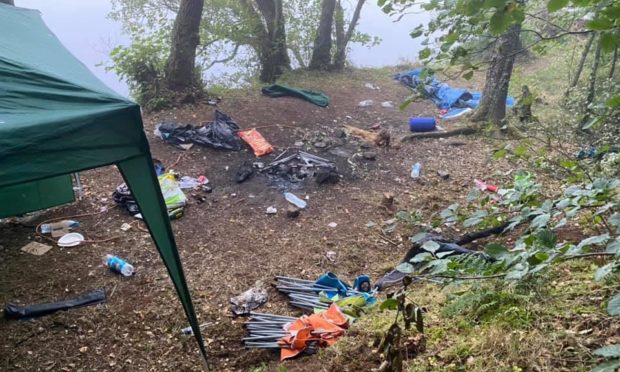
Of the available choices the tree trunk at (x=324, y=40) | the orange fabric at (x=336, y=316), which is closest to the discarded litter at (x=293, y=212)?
the orange fabric at (x=336, y=316)

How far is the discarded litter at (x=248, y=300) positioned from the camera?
3293 millimetres

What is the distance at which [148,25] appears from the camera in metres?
11.2

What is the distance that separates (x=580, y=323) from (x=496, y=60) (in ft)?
4.00

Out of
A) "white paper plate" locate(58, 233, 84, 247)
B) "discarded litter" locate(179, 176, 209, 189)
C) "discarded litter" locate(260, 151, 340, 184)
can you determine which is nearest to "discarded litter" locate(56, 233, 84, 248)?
"white paper plate" locate(58, 233, 84, 247)

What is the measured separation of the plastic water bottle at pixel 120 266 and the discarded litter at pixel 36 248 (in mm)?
633

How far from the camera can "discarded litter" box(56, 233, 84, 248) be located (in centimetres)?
394

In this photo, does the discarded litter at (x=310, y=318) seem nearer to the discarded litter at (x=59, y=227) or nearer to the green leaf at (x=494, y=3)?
the green leaf at (x=494, y=3)

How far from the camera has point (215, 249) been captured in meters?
4.12

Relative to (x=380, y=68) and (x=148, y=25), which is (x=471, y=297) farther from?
(x=148, y=25)

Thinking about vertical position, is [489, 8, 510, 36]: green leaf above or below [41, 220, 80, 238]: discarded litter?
above

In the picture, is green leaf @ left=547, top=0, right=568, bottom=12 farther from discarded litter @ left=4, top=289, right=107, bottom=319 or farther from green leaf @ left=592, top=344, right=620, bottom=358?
discarded litter @ left=4, top=289, right=107, bottom=319

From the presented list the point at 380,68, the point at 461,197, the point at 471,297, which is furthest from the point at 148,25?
the point at 471,297

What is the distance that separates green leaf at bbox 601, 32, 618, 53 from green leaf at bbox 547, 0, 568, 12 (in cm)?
14

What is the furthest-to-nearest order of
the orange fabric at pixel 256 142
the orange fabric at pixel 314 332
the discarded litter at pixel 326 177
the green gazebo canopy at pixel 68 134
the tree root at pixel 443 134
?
the tree root at pixel 443 134 < the orange fabric at pixel 256 142 < the discarded litter at pixel 326 177 < the orange fabric at pixel 314 332 < the green gazebo canopy at pixel 68 134
